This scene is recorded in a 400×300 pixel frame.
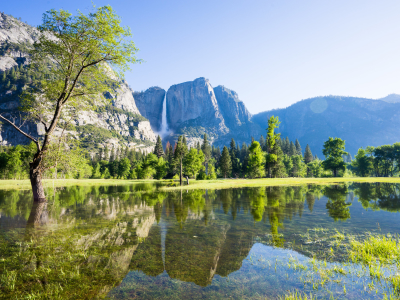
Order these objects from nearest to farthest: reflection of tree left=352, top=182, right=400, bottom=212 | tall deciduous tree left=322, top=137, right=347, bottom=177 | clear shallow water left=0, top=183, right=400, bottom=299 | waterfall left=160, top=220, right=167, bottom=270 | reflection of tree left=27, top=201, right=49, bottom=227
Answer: clear shallow water left=0, top=183, right=400, bottom=299
waterfall left=160, top=220, right=167, bottom=270
reflection of tree left=27, top=201, right=49, bottom=227
reflection of tree left=352, top=182, right=400, bottom=212
tall deciduous tree left=322, top=137, right=347, bottom=177

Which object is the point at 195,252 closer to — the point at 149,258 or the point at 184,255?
the point at 184,255

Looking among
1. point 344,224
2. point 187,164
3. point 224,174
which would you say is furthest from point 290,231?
point 224,174

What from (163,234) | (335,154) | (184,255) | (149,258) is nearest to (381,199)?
(163,234)

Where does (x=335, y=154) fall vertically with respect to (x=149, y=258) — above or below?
above

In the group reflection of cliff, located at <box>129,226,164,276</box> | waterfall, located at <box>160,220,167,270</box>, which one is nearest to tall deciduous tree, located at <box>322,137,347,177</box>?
waterfall, located at <box>160,220,167,270</box>

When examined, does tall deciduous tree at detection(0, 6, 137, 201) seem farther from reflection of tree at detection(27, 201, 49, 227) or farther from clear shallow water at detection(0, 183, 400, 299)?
clear shallow water at detection(0, 183, 400, 299)

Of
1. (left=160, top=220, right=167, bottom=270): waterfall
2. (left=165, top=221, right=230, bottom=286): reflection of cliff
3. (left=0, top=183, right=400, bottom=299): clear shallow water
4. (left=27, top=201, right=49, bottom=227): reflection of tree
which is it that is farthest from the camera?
(left=27, top=201, right=49, bottom=227): reflection of tree

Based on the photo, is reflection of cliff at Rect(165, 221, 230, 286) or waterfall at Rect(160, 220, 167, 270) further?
waterfall at Rect(160, 220, 167, 270)

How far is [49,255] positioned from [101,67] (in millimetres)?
18397

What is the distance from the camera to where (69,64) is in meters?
18.3

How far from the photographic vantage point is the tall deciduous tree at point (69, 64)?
680 inches

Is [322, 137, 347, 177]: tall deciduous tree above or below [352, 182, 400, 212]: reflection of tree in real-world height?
above

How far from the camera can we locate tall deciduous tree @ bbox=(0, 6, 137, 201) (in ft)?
56.7

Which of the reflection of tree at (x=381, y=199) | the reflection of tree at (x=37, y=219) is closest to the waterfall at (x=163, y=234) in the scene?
the reflection of tree at (x=37, y=219)
